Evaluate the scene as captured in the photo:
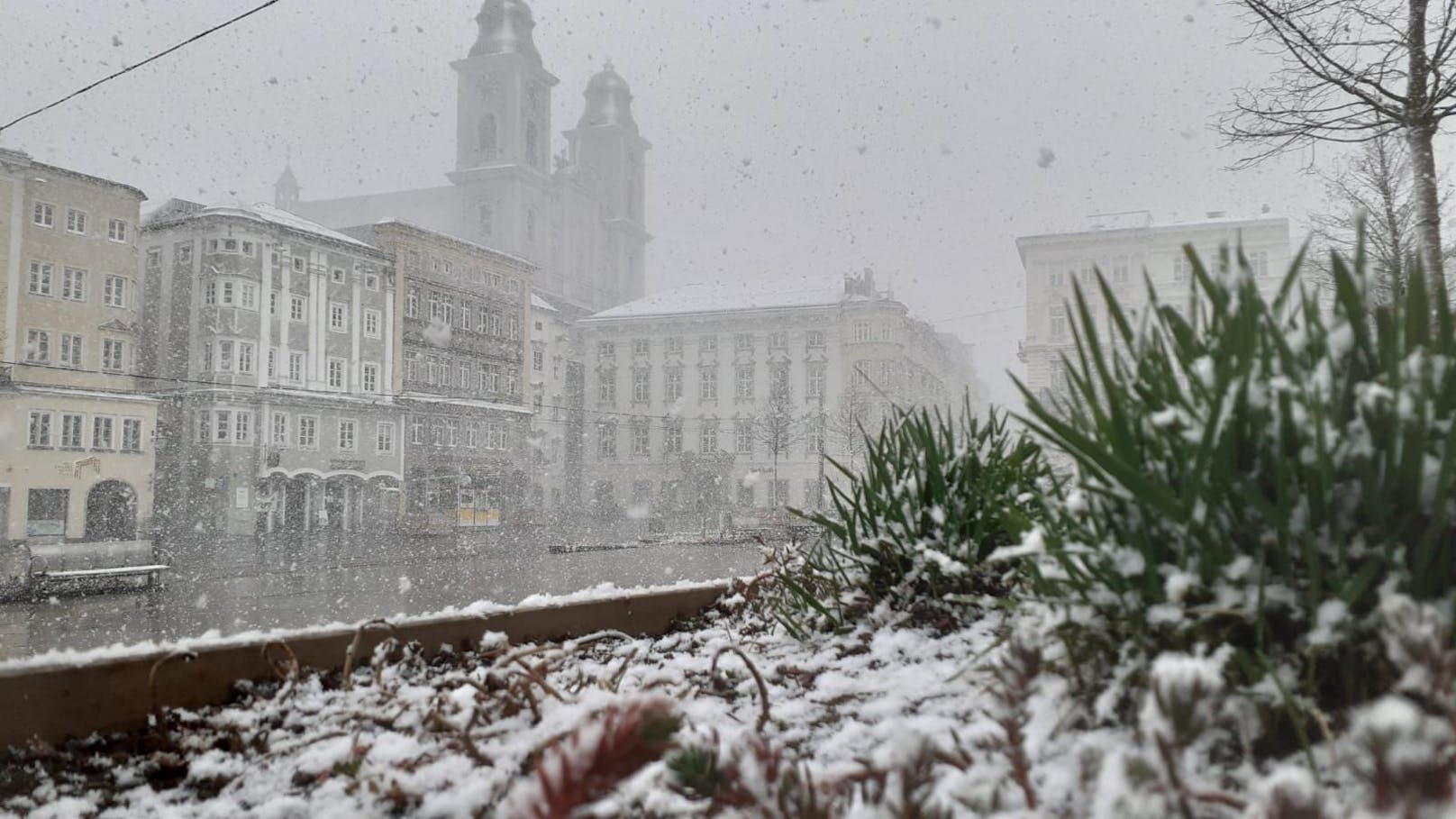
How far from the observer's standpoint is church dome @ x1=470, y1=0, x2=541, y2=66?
212 ft

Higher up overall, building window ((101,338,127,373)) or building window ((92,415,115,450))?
building window ((101,338,127,373))

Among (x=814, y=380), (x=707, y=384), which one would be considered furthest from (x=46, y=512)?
(x=814, y=380)

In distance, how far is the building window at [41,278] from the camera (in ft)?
90.2

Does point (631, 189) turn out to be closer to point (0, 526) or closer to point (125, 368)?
point (125, 368)

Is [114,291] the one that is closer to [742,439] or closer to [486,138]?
[742,439]

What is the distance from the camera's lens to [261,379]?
32.5 m

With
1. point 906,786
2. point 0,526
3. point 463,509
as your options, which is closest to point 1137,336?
point 906,786

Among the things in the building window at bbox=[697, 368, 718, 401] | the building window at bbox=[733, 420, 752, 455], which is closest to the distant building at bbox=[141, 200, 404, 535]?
the building window at bbox=[697, 368, 718, 401]

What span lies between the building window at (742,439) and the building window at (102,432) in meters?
29.7

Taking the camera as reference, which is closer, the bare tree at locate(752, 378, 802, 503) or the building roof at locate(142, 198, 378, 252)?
the building roof at locate(142, 198, 378, 252)

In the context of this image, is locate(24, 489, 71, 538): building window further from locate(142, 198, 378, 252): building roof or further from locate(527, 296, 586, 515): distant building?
locate(527, 296, 586, 515): distant building

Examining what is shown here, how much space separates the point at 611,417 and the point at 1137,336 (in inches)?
2027

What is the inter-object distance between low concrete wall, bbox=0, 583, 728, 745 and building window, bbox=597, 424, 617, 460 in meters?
51.0

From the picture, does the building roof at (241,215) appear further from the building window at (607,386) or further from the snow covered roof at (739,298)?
the snow covered roof at (739,298)
